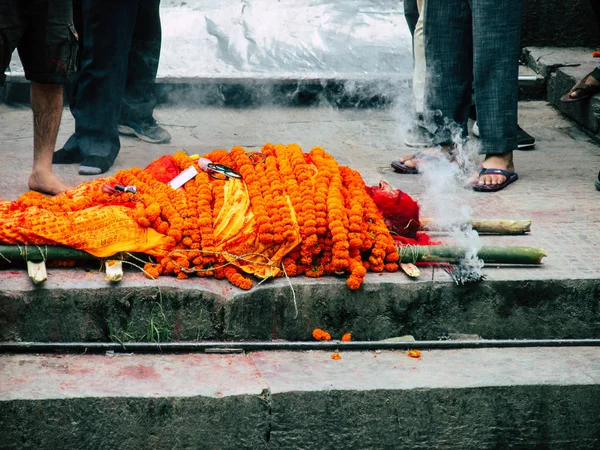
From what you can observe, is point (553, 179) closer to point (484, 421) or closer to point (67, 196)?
point (484, 421)

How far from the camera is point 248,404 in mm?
2979

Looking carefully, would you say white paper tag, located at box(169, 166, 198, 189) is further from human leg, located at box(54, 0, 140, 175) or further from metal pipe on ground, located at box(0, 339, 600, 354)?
human leg, located at box(54, 0, 140, 175)

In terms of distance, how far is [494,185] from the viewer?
175 inches

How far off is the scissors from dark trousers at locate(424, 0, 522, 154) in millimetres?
1526

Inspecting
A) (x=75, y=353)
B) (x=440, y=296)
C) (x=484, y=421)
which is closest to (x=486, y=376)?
(x=484, y=421)

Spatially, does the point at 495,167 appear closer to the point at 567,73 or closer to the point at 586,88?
the point at 586,88

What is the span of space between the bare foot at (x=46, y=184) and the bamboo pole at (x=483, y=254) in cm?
167

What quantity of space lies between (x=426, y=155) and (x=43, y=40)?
2.12 m

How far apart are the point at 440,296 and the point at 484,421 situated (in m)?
0.55

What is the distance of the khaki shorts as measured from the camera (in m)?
3.80

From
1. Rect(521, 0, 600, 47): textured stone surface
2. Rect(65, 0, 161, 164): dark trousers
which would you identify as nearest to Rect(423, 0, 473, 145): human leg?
Rect(65, 0, 161, 164): dark trousers

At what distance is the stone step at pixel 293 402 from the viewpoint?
2.93 meters

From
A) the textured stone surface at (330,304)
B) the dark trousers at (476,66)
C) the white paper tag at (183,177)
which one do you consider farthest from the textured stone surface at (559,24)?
the white paper tag at (183,177)

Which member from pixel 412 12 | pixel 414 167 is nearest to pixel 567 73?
pixel 412 12
